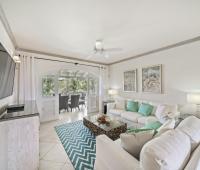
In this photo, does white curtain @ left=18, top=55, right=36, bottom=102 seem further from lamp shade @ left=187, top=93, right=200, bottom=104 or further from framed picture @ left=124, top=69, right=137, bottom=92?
lamp shade @ left=187, top=93, right=200, bottom=104

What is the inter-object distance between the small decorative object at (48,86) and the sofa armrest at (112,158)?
145 inches

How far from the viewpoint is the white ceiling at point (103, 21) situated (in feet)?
6.01

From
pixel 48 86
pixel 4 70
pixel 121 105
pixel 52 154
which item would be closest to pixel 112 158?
pixel 52 154

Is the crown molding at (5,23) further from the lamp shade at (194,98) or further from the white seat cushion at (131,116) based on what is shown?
the lamp shade at (194,98)

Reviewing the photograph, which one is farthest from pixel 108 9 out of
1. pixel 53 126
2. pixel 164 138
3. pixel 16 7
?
pixel 53 126

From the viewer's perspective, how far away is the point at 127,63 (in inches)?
211

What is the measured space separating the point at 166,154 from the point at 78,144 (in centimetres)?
236

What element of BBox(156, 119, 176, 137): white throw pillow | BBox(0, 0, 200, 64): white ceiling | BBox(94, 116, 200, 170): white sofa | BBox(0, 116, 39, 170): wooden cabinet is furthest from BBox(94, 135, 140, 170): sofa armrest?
BBox(0, 0, 200, 64): white ceiling

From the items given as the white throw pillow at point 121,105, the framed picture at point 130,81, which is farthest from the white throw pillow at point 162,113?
the framed picture at point 130,81

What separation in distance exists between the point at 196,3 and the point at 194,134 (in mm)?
1927

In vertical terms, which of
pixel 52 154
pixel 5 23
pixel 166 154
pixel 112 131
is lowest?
pixel 52 154

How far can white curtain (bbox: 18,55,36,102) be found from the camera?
391 centimetres

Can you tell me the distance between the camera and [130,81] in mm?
5172

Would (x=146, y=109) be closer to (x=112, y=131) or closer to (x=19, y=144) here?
(x=112, y=131)
